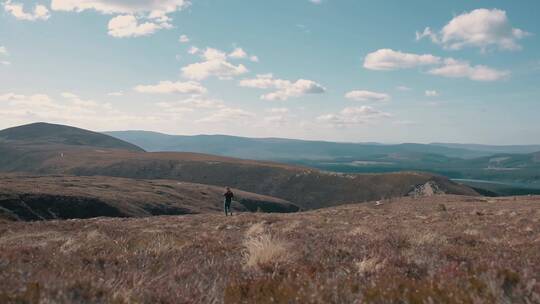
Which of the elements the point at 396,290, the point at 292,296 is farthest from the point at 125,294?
the point at 396,290

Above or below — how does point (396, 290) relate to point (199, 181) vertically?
above

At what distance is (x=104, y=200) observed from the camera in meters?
68.2

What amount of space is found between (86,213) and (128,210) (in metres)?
6.69

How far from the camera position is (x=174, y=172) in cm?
16712

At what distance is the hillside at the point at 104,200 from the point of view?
56.6 meters

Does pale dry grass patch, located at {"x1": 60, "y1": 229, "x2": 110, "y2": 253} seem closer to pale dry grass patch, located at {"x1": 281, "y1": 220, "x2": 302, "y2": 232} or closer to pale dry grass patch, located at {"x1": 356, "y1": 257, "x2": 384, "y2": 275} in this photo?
pale dry grass patch, located at {"x1": 356, "y1": 257, "x2": 384, "y2": 275}

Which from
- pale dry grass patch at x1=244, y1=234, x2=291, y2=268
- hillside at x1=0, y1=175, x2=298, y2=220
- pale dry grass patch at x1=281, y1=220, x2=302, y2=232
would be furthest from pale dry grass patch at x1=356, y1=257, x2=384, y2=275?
hillside at x1=0, y1=175, x2=298, y2=220

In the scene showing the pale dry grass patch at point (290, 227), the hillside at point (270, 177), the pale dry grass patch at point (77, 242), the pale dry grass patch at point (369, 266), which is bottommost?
the hillside at point (270, 177)

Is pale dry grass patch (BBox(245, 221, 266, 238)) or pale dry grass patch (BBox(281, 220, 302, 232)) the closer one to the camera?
pale dry grass patch (BBox(245, 221, 266, 238))

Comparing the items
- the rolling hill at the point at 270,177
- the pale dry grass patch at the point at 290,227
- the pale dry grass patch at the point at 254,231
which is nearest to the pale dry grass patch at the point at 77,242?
the pale dry grass patch at the point at 254,231

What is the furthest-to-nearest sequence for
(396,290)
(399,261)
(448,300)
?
(399,261)
(396,290)
(448,300)

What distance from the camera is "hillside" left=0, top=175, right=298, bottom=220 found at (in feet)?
186

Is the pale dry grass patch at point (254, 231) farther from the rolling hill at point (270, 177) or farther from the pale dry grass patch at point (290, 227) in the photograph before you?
the rolling hill at point (270, 177)

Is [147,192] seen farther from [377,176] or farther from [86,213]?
[377,176]
